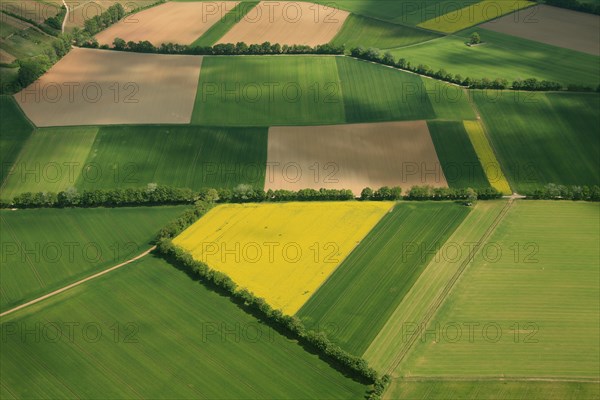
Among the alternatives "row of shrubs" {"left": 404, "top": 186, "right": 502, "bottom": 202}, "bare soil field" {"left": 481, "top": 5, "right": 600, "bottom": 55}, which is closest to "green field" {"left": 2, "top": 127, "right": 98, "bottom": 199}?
"row of shrubs" {"left": 404, "top": 186, "right": 502, "bottom": 202}

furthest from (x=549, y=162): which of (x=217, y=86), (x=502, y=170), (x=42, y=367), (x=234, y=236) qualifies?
(x=42, y=367)

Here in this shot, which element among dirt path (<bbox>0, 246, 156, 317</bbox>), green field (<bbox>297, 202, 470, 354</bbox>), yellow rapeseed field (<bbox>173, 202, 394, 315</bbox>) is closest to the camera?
green field (<bbox>297, 202, 470, 354</bbox>)

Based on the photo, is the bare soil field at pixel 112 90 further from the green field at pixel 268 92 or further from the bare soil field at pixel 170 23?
the bare soil field at pixel 170 23

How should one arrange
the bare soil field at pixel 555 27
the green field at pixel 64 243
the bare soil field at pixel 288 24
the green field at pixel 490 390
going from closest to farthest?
1. the green field at pixel 490 390
2. the green field at pixel 64 243
3. the bare soil field at pixel 555 27
4. the bare soil field at pixel 288 24

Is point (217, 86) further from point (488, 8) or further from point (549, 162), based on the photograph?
point (488, 8)

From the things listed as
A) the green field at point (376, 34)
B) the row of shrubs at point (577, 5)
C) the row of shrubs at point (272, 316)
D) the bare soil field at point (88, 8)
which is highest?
the row of shrubs at point (577, 5)

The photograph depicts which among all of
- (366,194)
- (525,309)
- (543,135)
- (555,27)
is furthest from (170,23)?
(525,309)

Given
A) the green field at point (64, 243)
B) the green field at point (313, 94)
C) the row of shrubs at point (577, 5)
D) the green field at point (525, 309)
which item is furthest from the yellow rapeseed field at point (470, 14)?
the green field at point (64, 243)

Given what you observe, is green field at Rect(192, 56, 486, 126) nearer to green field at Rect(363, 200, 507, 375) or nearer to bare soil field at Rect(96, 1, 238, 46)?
bare soil field at Rect(96, 1, 238, 46)

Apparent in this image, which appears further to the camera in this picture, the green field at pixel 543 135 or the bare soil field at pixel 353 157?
the green field at pixel 543 135
